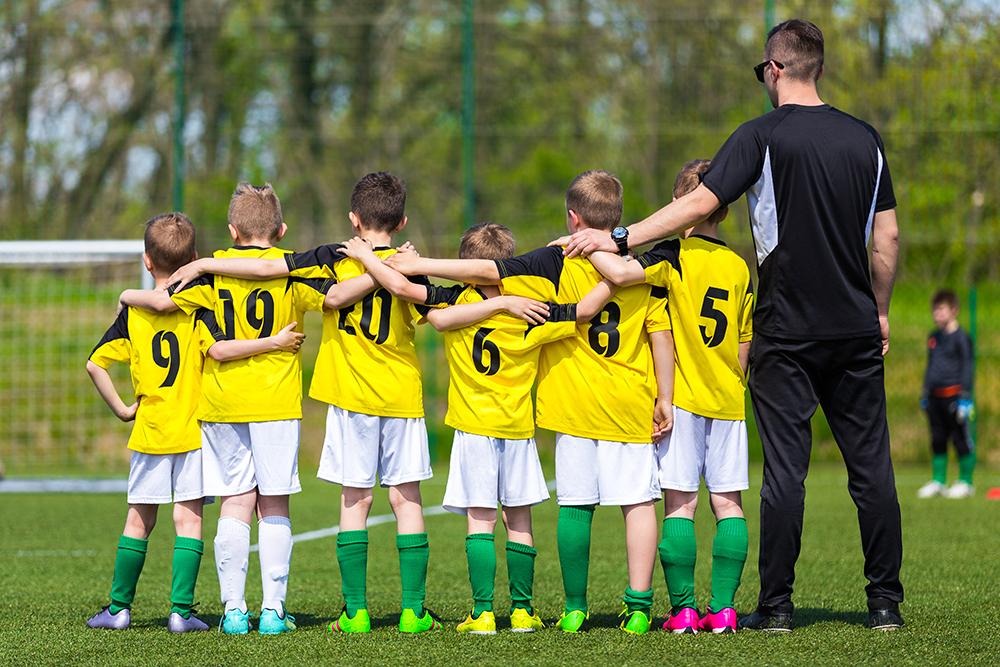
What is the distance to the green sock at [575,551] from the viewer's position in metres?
4.80

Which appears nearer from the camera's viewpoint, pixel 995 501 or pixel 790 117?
pixel 790 117

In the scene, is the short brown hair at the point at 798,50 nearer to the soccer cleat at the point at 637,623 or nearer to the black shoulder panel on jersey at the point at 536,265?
the black shoulder panel on jersey at the point at 536,265

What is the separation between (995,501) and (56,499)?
752 centimetres

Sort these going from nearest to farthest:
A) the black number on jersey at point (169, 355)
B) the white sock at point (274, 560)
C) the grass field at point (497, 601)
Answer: the grass field at point (497, 601) → the white sock at point (274, 560) → the black number on jersey at point (169, 355)

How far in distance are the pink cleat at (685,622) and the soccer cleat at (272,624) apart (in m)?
1.41

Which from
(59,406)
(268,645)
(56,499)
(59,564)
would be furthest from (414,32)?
(268,645)

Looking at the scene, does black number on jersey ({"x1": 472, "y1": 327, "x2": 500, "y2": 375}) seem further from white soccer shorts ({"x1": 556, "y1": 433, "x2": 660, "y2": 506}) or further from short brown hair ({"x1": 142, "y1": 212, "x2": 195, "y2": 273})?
short brown hair ({"x1": 142, "y1": 212, "x2": 195, "y2": 273})

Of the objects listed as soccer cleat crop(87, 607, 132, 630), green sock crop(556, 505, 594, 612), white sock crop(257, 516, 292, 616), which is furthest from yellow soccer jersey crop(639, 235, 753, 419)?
soccer cleat crop(87, 607, 132, 630)

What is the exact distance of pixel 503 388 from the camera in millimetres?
4871

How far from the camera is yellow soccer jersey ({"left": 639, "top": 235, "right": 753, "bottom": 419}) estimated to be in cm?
491

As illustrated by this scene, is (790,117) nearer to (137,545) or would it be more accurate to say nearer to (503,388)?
(503,388)

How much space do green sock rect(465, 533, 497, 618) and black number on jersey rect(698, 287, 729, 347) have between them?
111 centimetres

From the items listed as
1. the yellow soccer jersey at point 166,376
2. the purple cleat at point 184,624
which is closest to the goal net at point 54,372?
the yellow soccer jersey at point 166,376

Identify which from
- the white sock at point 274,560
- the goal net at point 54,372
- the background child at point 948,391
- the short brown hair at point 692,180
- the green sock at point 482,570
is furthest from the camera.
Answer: the goal net at point 54,372
